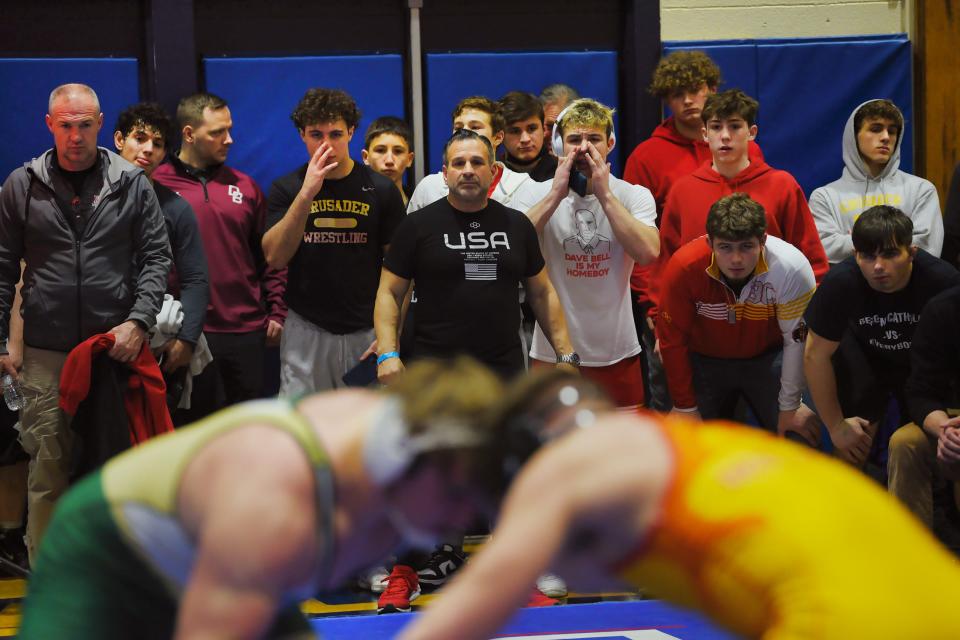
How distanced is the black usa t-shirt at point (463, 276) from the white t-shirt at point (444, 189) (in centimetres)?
44

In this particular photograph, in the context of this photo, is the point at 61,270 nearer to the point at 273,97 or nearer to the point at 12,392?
the point at 12,392

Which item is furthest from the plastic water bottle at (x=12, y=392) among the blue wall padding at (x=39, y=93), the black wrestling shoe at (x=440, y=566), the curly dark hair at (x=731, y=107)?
the curly dark hair at (x=731, y=107)

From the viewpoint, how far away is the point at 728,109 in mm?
5109

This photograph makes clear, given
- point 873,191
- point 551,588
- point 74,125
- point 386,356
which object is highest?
point 74,125

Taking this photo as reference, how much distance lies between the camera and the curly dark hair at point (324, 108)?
5.15 metres

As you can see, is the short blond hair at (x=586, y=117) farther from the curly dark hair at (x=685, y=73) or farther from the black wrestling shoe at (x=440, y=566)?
the black wrestling shoe at (x=440, y=566)

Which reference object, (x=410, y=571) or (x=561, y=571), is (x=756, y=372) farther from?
(x=561, y=571)

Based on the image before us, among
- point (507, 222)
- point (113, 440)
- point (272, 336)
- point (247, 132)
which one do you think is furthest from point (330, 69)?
point (113, 440)

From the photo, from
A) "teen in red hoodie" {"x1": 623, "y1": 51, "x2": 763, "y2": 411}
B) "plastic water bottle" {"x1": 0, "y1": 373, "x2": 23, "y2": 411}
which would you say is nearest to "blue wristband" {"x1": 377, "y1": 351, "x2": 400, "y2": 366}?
"plastic water bottle" {"x1": 0, "y1": 373, "x2": 23, "y2": 411}

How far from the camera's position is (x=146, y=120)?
5.39 meters

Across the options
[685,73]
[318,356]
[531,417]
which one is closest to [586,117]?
[685,73]

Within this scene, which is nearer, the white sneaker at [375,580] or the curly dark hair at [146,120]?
the white sneaker at [375,580]

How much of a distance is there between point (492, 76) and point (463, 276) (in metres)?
2.38

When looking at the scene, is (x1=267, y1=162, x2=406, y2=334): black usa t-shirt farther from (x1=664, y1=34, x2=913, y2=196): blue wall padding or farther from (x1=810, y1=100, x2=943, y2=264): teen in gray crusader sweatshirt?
(x1=664, y1=34, x2=913, y2=196): blue wall padding
